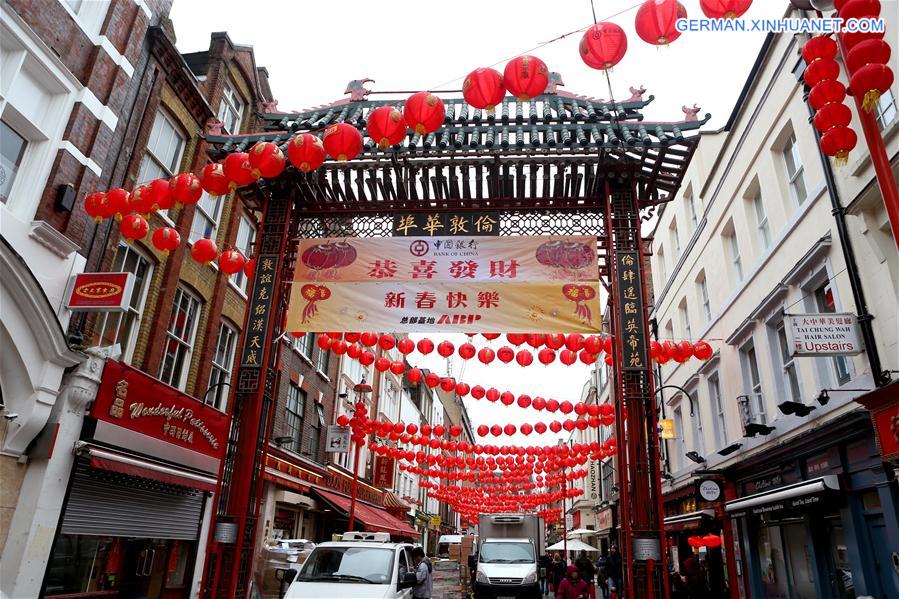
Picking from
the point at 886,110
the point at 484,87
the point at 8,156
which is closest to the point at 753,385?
the point at 886,110

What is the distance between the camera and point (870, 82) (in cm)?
646

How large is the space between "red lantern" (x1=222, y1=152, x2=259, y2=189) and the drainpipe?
354 inches

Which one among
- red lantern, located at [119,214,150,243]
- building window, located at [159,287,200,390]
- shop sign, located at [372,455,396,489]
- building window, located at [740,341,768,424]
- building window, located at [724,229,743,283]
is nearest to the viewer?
red lantern, located at [119,214,150,243]

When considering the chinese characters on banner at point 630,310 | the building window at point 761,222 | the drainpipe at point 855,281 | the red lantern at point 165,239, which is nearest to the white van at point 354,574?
the chinese characters on banner at point 630,310

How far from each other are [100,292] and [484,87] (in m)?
7.78

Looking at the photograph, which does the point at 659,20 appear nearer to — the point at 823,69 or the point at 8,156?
the point at 823,69

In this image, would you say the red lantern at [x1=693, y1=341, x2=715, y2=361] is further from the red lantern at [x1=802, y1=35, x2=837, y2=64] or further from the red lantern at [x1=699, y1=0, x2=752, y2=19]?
the red lantern at [x1=699, y1=0, x2=752, y2=19]

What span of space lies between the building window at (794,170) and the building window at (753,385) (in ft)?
13.3

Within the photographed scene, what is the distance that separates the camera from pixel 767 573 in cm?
1417

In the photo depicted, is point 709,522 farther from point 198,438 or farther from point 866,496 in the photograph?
point 198,438

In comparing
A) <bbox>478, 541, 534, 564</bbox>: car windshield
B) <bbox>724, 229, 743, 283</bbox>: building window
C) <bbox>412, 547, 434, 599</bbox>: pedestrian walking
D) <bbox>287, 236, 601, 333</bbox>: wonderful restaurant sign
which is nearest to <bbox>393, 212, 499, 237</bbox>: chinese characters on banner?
<bbox>287, 236, 601, 333</bbox>: wonderful restaurant sign

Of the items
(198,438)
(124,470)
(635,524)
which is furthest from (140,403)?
(635,524)

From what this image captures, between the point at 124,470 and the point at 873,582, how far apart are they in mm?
13433

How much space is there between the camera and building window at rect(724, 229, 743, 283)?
642 inches
